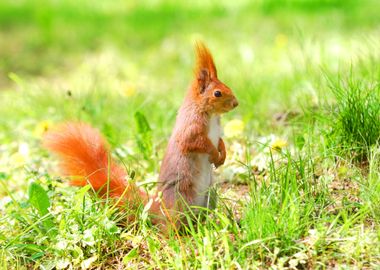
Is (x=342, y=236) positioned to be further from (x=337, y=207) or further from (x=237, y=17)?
(x=237, y=17)

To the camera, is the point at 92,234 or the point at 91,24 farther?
the point at 91,24

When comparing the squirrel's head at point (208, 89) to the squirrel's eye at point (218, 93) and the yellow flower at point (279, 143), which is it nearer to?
the squirrel's eye at point (218, 93)

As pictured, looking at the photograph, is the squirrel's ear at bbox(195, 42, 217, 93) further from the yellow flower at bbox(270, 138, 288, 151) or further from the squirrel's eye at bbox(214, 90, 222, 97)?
the yellow flower at bbox(270, 138, 288, 151)

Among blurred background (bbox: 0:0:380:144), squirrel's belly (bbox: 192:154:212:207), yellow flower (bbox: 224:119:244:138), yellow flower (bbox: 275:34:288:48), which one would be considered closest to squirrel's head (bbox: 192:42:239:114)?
squirrel's belly (bbox: 192:154:212:207)

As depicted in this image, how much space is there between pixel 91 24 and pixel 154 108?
3030 mm

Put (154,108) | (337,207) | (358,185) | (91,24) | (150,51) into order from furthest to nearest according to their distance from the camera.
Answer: (91,24), (150,51), (154,108), (358,185), (337,207)

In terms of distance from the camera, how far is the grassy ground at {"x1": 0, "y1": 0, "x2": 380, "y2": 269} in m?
2.19

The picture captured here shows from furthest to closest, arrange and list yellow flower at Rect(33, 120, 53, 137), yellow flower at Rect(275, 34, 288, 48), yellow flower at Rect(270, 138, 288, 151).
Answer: yellow flower at Rect(275, 34, 288, 48) → yellow flower at Rect(33, 120, 53, 137) → yellow flower at Rect(270, 138, 288, 151)

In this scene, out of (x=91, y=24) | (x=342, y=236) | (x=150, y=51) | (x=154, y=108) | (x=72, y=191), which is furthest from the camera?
(x=91, y=24)

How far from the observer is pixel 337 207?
2.32 m

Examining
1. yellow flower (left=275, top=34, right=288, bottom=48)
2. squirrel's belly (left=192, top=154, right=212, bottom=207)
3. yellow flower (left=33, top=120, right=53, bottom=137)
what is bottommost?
squirrel's belly (left=192, top=154, right=212, bottom=207)

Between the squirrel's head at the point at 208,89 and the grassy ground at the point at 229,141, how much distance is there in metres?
0.23

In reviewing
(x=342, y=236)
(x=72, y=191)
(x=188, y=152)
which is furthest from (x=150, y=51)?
(x=342, y=236)

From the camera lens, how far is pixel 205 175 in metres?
2.46
